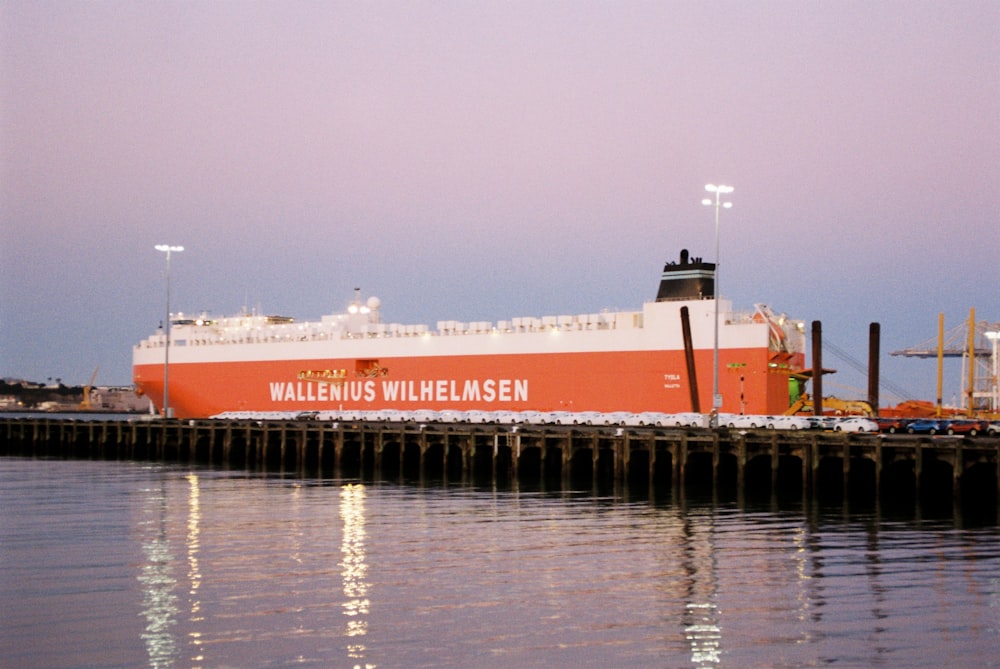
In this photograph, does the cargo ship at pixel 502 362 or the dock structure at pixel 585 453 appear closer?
the dock structure at pixel 585 453

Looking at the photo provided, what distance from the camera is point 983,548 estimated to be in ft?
77.9

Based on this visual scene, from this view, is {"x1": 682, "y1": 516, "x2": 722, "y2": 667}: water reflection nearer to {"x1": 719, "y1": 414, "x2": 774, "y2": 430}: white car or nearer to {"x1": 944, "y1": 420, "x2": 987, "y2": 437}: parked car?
{"x1": 719, "y1": 414, "x2": 774, "y2": 430}: white car

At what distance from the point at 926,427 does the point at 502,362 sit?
78.9 ft

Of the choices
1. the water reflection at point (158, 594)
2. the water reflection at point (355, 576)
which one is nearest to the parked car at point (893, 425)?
the water reflection at point (355, 576)

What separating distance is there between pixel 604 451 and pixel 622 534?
A: 660 inches

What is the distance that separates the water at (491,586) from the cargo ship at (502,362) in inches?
947

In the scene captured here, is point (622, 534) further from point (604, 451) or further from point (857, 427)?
point (857, 427)

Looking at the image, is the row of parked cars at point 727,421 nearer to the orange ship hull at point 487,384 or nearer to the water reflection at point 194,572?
the orange ship hull at point 487,384

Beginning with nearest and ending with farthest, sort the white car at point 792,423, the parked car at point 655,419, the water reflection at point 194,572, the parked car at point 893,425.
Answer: the water reflection at point 194,572
the white car at point 792,423
the parked car at point 893,425
the parked car at point 655,419

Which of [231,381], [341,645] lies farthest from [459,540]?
[231,381]

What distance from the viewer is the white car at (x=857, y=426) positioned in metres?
41.9

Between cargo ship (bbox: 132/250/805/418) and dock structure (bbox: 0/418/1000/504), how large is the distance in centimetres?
745

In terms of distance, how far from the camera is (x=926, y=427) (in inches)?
1786

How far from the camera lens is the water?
48.9 feet
